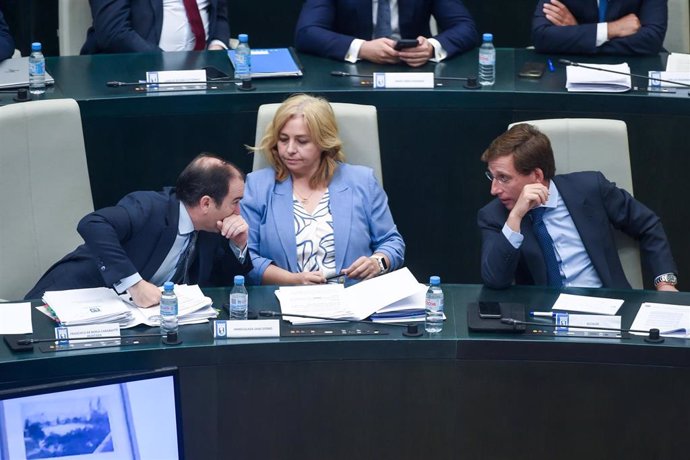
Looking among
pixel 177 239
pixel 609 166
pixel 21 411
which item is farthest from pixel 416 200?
pixel 21 411

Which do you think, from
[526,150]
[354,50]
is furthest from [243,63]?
[526,150]

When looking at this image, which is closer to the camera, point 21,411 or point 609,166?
point 21,411

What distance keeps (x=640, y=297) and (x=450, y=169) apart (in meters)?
1.52

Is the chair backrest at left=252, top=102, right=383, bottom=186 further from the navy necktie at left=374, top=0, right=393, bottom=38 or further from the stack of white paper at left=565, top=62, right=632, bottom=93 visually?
the navy necktie at left=374, top=0, right=393, bottom=38

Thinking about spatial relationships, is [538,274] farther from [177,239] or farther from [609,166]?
[177,239]

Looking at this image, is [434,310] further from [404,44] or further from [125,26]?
[125,26]

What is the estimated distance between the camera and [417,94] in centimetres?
546

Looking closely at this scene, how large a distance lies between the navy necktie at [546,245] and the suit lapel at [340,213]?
26.0 inches

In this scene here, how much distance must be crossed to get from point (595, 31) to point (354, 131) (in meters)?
1.38

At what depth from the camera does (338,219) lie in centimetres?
492

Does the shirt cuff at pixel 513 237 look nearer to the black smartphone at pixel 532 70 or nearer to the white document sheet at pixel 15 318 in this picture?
the black smartphone at pixel 532 70

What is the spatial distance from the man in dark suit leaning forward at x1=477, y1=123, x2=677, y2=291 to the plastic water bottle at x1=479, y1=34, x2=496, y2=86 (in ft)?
2.56

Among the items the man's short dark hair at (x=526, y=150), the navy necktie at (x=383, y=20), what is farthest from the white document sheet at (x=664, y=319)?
the navy necktie at (x=383, y=20)

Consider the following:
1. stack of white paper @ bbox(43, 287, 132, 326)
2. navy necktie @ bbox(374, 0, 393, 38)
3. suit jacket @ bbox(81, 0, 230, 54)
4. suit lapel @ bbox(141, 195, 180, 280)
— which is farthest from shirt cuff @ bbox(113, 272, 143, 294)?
navy necktie @ bbox(374, 0, 393, 38)
